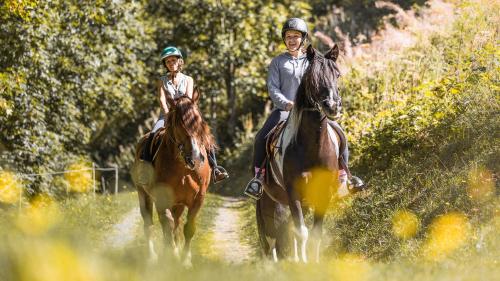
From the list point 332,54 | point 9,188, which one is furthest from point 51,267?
point 9,188

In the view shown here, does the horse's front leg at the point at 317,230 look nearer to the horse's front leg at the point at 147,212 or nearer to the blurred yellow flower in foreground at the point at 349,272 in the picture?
the blurred yellow flower in foreground at the point at 349,272

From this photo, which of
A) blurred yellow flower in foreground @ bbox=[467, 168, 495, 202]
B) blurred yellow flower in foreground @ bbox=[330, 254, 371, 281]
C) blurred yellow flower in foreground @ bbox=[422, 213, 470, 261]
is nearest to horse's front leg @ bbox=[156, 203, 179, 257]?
blurred yellow flower in foreground @ bbox=[422, 213, 470, 261]

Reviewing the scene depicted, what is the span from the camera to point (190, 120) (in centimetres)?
1066

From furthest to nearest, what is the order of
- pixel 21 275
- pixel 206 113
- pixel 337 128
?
pixel 206 113, pixel 337 128, pixel 21 275

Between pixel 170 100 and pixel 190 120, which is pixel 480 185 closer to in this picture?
pixel 190 120

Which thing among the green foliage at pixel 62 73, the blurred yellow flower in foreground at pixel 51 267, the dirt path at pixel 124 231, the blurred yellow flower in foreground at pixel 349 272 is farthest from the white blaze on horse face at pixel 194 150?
the green foliage at pixel 62 73

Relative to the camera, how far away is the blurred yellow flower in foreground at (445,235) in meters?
9.12

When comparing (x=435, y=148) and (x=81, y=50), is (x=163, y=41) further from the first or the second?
(x=435, y=148)

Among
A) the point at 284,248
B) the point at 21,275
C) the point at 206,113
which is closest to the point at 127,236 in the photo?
the point at 284,248

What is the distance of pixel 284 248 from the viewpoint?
1076 centimetres

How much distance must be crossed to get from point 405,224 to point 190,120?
294 cm

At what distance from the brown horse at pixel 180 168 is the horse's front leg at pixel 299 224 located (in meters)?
1.48

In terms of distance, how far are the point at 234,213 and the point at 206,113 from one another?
65.5 ft

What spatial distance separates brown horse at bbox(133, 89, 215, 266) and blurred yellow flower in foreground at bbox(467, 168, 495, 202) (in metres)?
3.23
